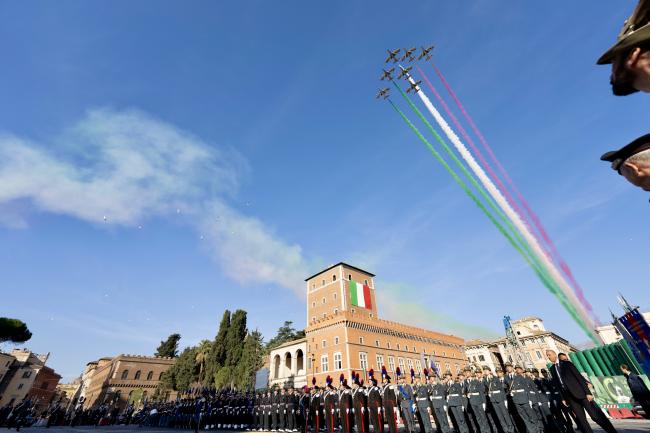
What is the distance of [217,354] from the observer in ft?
154

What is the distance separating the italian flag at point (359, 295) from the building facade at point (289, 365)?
Result: 9.97m

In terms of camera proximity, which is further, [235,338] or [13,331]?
[13,331]

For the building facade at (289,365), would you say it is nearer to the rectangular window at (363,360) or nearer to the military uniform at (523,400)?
the rectangular window at (363,360)

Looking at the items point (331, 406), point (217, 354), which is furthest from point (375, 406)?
point (217, 354)

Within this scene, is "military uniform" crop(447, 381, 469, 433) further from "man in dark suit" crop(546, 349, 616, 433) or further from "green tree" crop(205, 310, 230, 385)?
"green tree" crop(205, 310, 230, 385)

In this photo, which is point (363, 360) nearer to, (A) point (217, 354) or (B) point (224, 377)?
(B) point (224, 377)

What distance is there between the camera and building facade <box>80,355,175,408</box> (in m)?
60.2

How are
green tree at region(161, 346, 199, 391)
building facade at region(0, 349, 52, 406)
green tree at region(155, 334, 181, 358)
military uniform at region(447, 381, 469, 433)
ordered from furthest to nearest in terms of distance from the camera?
green tree at region(155, 334, 181, 358), building facade at region(0, 349, 52, 406), green tree at region(161, 346, 199, 391), military uniform at region(447, 381, 469, 433)

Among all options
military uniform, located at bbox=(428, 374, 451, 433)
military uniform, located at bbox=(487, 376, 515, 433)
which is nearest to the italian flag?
military uniform, located at bbox=(428, 374, 451, 433)

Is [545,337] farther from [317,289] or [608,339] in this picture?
[317,289]

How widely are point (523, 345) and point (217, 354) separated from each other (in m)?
61.0

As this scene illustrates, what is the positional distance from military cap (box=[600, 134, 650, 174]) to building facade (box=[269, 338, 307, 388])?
46059mm

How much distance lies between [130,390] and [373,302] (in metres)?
53.0

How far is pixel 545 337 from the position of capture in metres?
62.1
